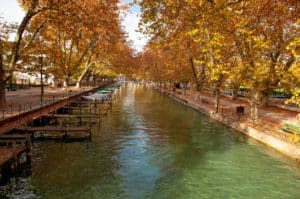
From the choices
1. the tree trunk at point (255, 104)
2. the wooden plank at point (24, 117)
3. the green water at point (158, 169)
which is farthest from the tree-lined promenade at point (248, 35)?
the wooden plank at point (24, 117)

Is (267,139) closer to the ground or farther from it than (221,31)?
closer to the ground

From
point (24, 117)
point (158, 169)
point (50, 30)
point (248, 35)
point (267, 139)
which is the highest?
point (50, 30)

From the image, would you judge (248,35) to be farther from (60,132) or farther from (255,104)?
(60,132)

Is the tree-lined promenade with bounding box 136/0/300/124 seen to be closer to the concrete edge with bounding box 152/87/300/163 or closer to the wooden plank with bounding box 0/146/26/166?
the concrete edge with bounding box 152/87/300/163

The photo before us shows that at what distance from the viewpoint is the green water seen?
1330cm

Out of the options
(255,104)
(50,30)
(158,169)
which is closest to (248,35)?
(255,104)

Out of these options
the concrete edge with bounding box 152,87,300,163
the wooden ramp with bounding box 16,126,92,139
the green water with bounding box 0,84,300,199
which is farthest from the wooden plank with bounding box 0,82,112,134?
the concrete edge with bounding box 152,87,300,163

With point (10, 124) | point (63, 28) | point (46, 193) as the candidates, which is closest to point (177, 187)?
point (46, 193)

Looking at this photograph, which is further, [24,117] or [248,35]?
[24,117]

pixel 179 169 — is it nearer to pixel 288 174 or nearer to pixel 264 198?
pixel 264 198

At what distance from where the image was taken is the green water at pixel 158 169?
1330cm

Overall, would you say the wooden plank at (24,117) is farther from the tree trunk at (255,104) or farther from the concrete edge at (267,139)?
the tree trunk at (255,104)

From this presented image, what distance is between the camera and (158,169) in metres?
16.3

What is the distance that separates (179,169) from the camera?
53.9ft
